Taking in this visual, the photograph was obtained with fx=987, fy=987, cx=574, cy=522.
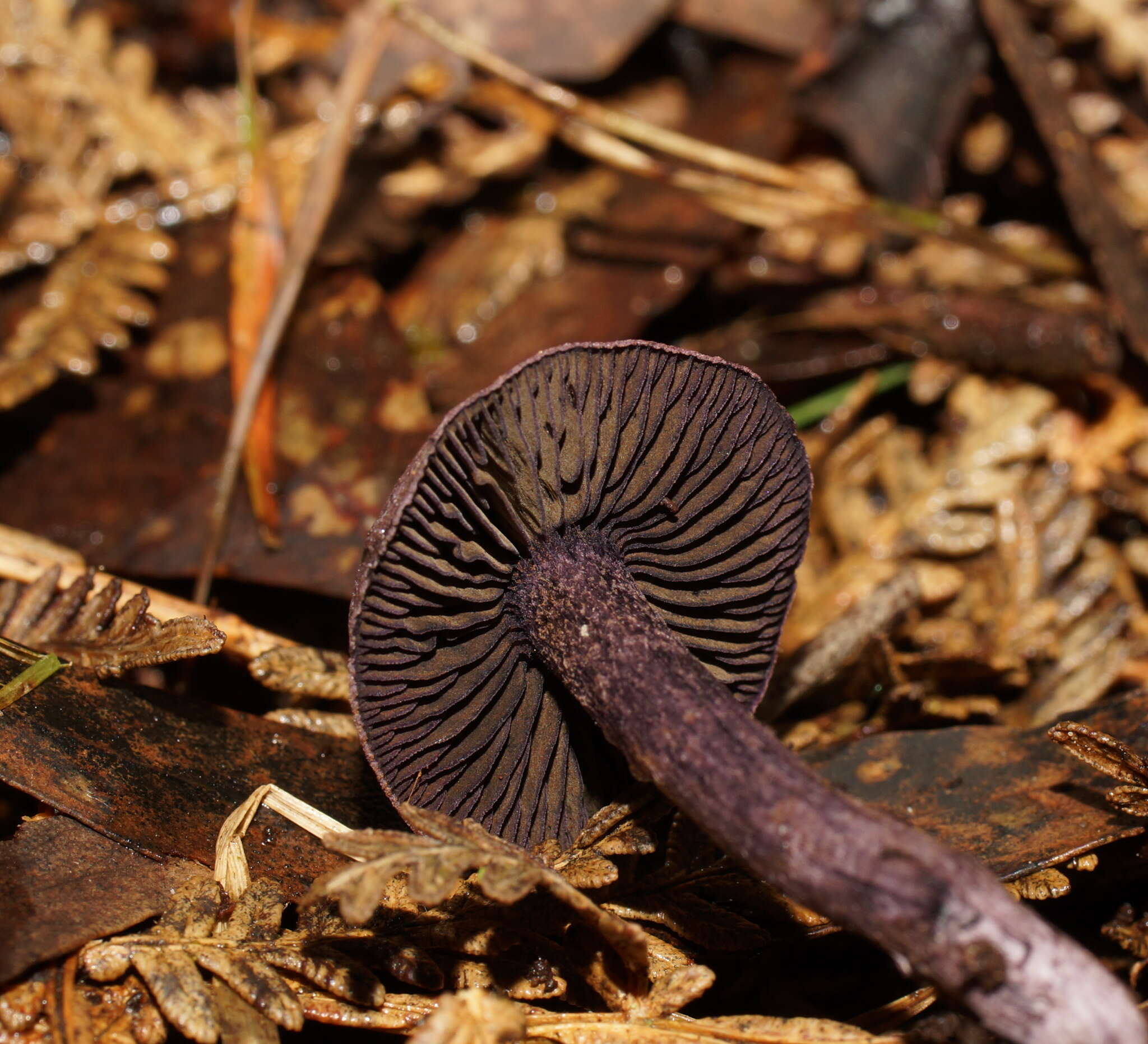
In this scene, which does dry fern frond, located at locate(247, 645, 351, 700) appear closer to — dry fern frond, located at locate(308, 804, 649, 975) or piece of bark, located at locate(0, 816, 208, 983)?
piece of bark, located at locate(0, 816, 208, 983)

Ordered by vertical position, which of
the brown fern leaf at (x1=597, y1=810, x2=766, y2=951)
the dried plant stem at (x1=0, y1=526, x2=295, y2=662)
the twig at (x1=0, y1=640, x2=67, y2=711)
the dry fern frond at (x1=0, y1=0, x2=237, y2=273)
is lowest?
the brown fern leaf at (x1=597, y1=810, x2=766, y2=951)

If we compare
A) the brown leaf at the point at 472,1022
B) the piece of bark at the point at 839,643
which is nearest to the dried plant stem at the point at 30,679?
the brown leaf at the point at 472,1022

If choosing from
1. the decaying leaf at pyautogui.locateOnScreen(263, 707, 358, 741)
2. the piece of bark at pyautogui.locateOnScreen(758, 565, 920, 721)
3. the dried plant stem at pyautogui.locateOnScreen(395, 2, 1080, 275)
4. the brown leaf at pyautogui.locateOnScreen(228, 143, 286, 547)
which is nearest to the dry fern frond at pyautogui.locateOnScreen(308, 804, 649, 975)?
the decaying leaf at pyautogui.locateOnScreen(263, 707, 358, 741)

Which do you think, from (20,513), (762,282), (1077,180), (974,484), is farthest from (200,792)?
(1077,180)

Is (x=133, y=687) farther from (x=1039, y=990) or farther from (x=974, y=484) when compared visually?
(x=974, y=484)

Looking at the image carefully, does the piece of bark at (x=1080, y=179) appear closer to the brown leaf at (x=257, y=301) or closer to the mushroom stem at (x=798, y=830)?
the mushroom stem at (x=798, y=830)

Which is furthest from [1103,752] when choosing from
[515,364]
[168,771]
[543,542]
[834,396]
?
[515,364]
